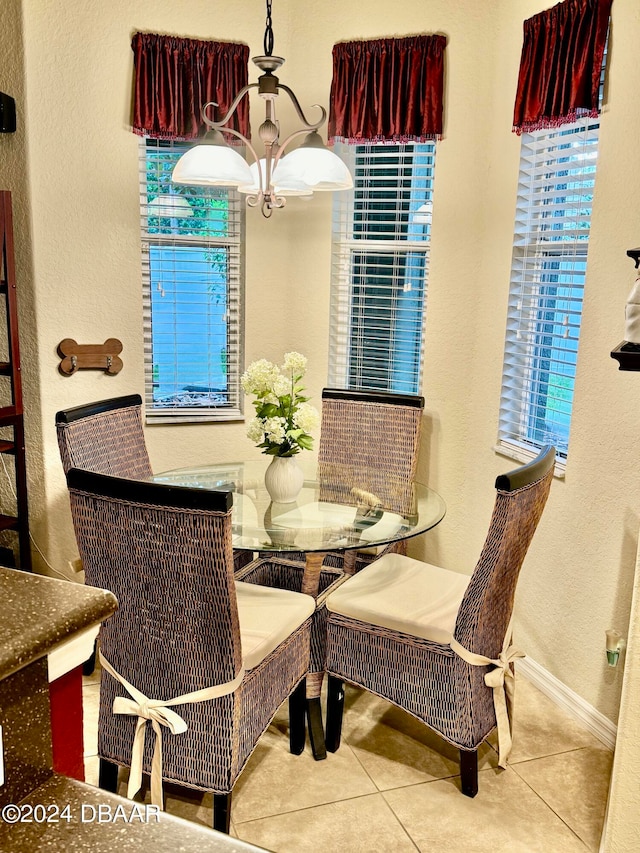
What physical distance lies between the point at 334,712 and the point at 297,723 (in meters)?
0.13

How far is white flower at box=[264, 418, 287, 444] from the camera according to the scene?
251cm

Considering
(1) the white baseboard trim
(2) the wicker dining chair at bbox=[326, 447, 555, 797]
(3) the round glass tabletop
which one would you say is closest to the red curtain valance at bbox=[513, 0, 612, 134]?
(2) the wicker dining chair at bbox=[326, 447, 555, 797]

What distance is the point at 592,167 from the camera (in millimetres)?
2613

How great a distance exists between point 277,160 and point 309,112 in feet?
3.04

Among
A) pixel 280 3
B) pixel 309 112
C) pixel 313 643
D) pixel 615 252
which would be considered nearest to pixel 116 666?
pixel 313 643

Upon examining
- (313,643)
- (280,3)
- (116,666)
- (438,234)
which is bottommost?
(313,643)

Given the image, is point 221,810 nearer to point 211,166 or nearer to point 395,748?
point 395,748

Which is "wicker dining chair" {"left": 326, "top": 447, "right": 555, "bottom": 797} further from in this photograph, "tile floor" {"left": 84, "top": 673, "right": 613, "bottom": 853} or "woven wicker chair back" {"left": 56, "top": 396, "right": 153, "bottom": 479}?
"woven wicker chair back" {"left": 56, "top": 396, "right": 153, "bottom": 479}

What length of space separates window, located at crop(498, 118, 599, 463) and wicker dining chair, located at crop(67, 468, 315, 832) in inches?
58.4

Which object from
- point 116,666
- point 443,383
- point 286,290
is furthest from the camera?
point 286,290

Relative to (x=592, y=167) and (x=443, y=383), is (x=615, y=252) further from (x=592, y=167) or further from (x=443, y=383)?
(x=443, y=383)

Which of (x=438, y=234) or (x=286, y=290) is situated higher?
(x=438, y=234)

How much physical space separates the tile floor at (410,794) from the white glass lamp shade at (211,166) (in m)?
→ 1.96

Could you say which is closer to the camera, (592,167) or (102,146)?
(592,167)
